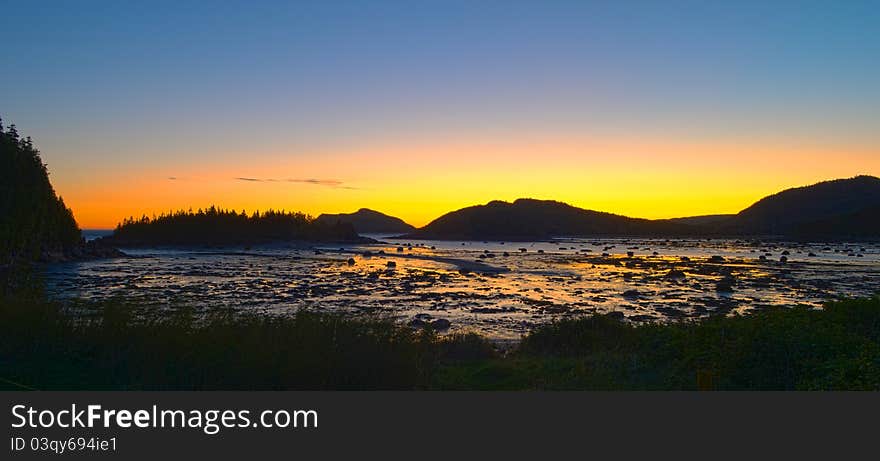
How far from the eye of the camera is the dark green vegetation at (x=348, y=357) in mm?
10156

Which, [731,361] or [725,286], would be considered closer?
[731,361]

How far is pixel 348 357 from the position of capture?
10727mm

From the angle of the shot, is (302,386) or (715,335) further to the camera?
(715,335)

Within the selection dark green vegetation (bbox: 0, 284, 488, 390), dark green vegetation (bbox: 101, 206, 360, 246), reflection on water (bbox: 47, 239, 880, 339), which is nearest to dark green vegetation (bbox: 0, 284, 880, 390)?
dark green vegetation (bbox: 0, 284, 488, 390)

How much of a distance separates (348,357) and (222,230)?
4892 inches

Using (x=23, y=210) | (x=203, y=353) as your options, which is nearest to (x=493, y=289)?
(x=203, y=353)

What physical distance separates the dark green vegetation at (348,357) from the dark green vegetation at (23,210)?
25280 mm

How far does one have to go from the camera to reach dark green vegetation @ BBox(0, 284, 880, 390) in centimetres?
1016

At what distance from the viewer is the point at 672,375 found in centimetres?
1160

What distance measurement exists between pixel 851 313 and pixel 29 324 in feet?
59.3

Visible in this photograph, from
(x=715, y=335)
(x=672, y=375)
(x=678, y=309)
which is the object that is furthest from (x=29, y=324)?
(x=678, y=309)

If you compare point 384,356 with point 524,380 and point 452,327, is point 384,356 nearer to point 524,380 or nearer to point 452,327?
point 524,380

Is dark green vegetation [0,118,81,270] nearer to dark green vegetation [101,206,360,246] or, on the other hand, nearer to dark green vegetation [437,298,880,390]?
dark green vegetation [437,298,880,390]

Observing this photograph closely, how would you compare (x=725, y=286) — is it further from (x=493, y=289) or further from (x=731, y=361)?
(x=731, y=361)
